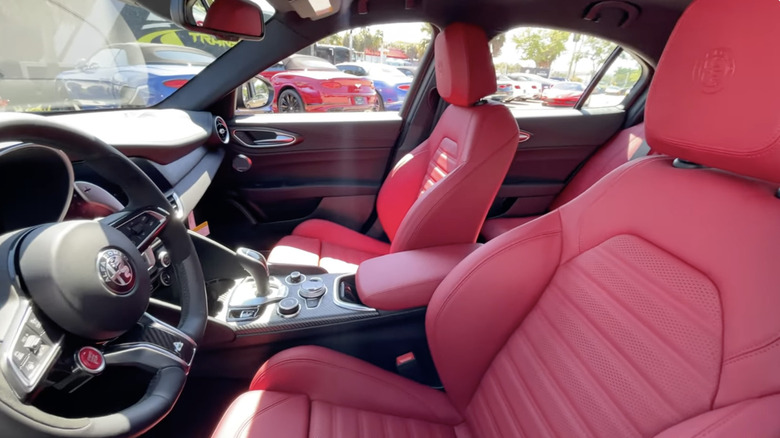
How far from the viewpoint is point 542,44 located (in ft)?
9.06

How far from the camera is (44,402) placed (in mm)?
715

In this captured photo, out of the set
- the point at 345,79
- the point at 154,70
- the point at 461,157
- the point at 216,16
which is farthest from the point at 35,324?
the point at 345,79

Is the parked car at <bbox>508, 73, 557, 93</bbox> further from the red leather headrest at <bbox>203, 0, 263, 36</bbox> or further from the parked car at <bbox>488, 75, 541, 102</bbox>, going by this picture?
the red leather headrest at <bbox>203, 0, 263, 36</bbox>

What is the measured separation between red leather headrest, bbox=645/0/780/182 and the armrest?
0.72m

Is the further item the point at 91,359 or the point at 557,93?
the point at 557,93

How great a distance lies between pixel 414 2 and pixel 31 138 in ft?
5.35

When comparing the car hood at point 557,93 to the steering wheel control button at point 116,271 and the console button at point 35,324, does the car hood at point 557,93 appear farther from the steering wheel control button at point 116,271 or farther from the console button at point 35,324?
the console button at point 35,324

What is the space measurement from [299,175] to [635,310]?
1.81 m

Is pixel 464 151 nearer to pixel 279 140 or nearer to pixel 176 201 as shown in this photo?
pixel 176 201

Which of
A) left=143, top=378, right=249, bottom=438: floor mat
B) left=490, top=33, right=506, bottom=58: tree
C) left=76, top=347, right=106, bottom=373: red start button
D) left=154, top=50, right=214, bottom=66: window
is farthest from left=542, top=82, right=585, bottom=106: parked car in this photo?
left=76, top=347, right=106, bottom=373: red start button

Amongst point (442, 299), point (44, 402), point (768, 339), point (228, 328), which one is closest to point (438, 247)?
point (442, 299)

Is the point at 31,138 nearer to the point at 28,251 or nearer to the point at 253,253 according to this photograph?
the point at 28,251

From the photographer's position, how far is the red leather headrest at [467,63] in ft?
5.11

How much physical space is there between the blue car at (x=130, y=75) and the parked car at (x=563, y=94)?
6.97ft
